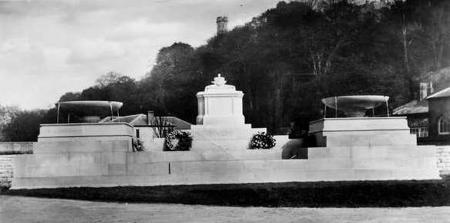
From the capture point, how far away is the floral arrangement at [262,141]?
21.8 m

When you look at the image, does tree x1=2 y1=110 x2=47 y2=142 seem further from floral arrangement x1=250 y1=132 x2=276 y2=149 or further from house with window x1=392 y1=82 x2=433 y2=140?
floral arrangement x1=250 y1=132 x2=276 y2=149

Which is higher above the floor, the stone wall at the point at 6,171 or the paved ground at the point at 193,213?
the stone wall at the point at 6,171

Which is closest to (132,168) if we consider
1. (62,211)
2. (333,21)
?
(62,211)

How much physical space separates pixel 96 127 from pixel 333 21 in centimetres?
3262

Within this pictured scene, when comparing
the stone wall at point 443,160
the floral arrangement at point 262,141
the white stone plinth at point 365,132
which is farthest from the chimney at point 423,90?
the white stone plinth at point 365,132

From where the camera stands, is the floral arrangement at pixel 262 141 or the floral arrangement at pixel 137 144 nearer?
the floral arrangement at pixel 137 144

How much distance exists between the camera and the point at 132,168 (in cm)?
1891

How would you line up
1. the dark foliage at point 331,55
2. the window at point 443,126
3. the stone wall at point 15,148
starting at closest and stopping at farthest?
1. the stone wall at point 15,148
2. the window at point 443,126
3. the dark foliage at point 331,55

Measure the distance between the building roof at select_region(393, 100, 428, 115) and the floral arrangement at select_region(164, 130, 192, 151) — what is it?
84.1 feet

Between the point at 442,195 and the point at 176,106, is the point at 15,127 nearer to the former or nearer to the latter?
the point at 176,106

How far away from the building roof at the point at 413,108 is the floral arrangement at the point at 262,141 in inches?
949

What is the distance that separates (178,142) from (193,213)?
9.42m

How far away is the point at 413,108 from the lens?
146ft

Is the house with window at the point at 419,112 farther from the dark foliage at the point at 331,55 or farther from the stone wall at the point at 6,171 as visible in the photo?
the stone wall at the point at 6,171
